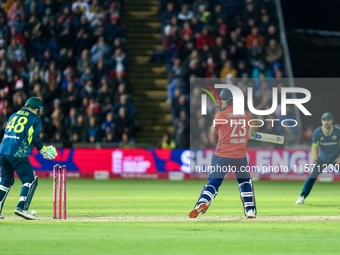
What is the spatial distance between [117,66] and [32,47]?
371 cm

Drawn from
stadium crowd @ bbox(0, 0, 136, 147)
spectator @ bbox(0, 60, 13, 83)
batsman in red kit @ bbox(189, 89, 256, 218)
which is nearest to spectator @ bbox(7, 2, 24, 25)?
stadium crowd @ bbox(0, 0, 136, 147)

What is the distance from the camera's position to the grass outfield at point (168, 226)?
8859 millimetres

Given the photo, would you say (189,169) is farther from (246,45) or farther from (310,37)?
(310,37)

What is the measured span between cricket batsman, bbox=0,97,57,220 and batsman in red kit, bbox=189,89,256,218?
2.97 metres

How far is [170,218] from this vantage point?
12.3 meters

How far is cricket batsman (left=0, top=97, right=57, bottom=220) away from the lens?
→ 11.6 m

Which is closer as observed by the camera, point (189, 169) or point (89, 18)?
point (189, 169)

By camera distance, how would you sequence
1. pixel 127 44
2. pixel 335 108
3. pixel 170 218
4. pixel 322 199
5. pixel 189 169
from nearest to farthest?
pixel 170 218, pixel 322 199, pixel 189 169, pixel 335 108, pixel 127 44

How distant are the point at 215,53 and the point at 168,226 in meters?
15.5

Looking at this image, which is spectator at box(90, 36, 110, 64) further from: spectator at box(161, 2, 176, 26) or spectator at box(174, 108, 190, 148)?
spectator at box(174, 108, 190, 148)

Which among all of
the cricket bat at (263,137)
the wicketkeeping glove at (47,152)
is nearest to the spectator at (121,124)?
the cricket bat at (263,137)

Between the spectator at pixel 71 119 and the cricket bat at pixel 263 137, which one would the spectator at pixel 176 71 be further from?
the cricket bat at pixel 263 137

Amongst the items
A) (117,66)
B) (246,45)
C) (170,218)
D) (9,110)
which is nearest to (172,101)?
(117,66)

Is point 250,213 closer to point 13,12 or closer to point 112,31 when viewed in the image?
point 112,31
